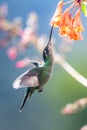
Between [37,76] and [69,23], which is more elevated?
[69,23]

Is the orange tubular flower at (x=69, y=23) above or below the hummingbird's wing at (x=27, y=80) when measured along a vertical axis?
above

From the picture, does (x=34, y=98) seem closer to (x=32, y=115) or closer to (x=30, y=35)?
(x=32, y=115)

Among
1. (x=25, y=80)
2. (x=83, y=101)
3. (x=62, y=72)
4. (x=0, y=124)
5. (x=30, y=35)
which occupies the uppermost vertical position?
(x=25, y=80)

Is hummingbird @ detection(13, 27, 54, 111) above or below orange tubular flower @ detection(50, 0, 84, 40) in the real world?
below

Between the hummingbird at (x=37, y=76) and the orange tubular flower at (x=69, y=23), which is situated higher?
the orange tubular flower at (x=69, y=23)

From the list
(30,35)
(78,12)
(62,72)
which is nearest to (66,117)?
(62,72)
